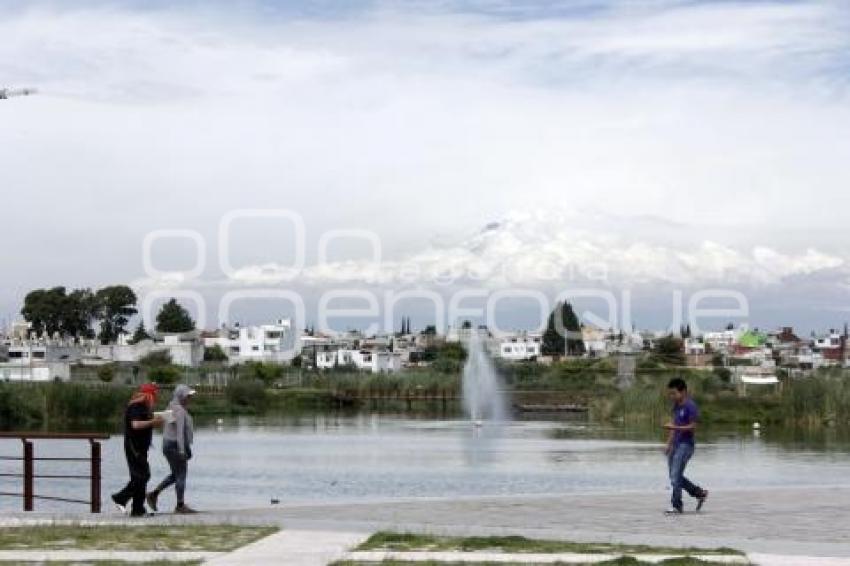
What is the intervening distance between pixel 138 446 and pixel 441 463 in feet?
96.1

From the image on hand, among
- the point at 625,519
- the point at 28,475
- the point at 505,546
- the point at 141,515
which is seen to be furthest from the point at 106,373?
the point at 505,546

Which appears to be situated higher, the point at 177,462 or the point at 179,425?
the point at 179,425

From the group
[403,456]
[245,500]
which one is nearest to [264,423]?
[403,456]

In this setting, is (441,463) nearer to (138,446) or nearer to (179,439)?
(179,439)

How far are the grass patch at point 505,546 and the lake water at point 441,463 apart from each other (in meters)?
6.69

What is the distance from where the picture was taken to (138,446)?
23516 mm

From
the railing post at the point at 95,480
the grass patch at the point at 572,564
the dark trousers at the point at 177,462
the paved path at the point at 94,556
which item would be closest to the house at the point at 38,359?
the railing post at the point at 95,480

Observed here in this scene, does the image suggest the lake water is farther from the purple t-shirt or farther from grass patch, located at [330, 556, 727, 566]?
grass patch, located at [330, 556, 727, 566]

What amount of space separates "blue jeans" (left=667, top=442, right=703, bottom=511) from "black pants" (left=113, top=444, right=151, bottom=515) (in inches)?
299

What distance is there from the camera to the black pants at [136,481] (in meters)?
23.4

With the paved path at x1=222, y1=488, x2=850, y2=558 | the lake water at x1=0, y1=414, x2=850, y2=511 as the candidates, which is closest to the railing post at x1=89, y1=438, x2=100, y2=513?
the paved path at x1=222, y1=488, x2=850, y2=558

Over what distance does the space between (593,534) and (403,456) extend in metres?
35.2

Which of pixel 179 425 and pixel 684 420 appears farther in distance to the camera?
pixel 684 420

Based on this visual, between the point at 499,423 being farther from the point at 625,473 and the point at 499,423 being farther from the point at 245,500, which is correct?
the point at 245,500
